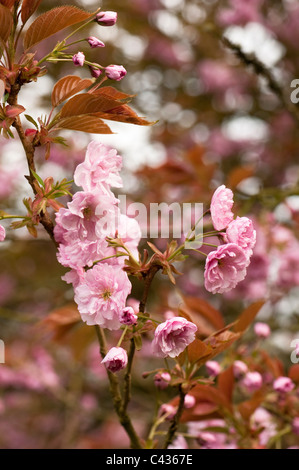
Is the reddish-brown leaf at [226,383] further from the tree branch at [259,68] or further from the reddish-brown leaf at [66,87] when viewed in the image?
the tree branch at [259,68]

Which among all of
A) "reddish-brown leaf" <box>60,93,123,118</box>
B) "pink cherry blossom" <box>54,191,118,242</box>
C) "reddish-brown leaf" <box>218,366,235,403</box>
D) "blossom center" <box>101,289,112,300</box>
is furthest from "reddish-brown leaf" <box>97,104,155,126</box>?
"reddish-brown leaf" <box>218,366,235,403</box>

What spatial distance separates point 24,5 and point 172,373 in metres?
0.53

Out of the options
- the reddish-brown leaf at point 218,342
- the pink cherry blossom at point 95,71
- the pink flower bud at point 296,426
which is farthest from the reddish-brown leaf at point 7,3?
the pink flower bud at point 296,426

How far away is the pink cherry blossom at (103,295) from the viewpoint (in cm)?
69

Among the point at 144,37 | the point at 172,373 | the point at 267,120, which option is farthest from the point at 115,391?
the point at 144,37

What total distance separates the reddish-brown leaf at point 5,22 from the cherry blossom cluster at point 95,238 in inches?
6.7

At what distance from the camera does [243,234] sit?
679 mm

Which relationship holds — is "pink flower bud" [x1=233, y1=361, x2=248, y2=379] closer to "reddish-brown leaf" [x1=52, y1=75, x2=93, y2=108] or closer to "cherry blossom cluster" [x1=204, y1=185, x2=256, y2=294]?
"cherry blossom cluster" [x1=204, y1=185, x2=256, y2=294]

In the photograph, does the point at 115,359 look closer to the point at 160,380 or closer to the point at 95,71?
the point at 160,380

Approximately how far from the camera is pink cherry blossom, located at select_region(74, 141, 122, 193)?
2.25ft

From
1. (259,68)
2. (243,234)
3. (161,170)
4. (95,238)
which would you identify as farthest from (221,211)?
(161,170)

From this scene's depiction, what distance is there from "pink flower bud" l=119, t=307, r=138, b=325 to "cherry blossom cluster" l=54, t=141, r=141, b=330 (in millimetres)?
16
